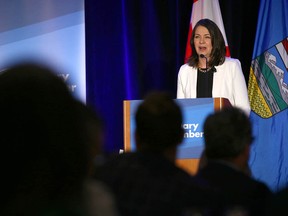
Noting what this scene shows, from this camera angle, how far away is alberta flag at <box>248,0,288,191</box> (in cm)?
559

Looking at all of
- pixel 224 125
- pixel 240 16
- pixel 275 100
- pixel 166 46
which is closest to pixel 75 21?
pixel 166 46

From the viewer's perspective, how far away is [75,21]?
21.1 feet

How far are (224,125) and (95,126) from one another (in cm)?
52

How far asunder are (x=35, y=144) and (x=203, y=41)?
444cm

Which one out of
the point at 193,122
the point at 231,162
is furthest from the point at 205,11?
the point at 231,162

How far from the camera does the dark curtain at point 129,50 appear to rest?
606 cm

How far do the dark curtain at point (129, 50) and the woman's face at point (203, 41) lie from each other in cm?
83

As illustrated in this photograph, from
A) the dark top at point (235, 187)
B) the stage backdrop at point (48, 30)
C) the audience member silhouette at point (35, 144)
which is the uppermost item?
the stage backdrop at point (48, 30)

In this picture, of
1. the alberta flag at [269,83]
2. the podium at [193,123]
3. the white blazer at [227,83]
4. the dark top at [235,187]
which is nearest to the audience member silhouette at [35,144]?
the dark top at [235,187]

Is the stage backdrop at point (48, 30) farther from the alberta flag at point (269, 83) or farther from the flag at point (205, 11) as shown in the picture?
the alberta flag at point (269, 83)

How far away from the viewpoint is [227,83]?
5.08m

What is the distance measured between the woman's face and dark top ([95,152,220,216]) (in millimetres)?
3211

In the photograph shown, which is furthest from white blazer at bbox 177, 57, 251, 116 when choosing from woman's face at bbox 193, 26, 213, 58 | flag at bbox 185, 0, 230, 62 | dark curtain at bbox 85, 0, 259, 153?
dark curtain at bbox 85, 0, 259, 153

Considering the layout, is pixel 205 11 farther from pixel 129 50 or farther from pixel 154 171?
pixel 154 171
